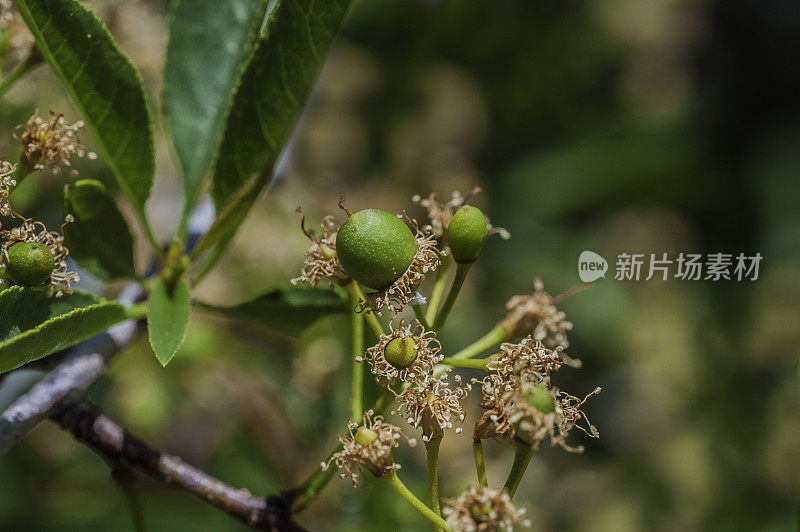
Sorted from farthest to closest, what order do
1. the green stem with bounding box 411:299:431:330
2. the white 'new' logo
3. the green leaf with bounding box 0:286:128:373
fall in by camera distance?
the white 'new' logo < the green stem with bounding box 411:299:431:330 < the green leaf with bounding box 0:286:128:373

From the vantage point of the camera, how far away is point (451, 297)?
94 cm

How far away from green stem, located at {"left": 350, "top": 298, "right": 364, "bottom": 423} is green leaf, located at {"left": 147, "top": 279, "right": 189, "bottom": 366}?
228 millimetres

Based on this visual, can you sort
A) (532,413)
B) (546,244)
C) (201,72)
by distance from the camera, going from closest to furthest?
(532,413), (201,72), (546,244)

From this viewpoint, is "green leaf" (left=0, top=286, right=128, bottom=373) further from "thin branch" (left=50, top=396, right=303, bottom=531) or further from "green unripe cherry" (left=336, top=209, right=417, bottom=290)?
"green unripe cherry" (left=336, top=209, right=417, bottom=290)

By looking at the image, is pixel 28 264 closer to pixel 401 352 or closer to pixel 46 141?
pixel 46 141

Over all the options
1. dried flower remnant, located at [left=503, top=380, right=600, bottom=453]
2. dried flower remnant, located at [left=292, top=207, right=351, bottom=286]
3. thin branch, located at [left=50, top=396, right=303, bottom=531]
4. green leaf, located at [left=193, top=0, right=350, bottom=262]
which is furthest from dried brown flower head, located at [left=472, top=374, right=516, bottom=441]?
green leaf, located at [left=193, top=0, right=350, bottom=262]

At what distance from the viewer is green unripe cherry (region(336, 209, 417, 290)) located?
2.80 ft

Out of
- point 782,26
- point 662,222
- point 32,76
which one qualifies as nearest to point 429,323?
point 32,76

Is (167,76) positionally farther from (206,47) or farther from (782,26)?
(782,26)

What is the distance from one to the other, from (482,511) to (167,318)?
19.8 inches

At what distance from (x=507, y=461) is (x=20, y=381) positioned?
1204 mm

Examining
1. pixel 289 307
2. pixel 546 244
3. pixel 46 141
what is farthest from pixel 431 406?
pixel 546 244

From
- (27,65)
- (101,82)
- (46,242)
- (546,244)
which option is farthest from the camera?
(546,244)

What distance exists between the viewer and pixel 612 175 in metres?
3.85
